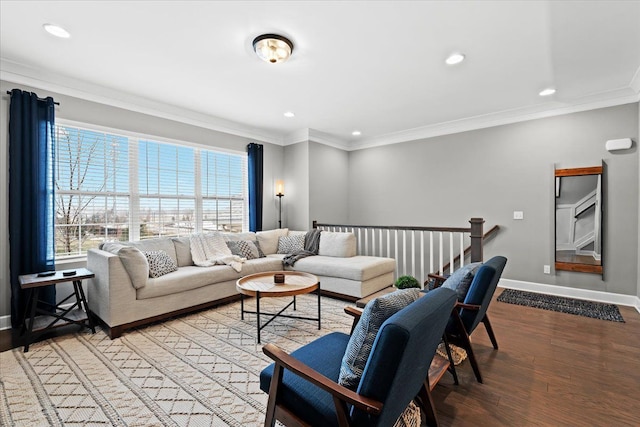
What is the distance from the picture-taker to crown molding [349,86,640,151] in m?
3.81

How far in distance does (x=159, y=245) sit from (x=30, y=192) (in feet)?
4.46

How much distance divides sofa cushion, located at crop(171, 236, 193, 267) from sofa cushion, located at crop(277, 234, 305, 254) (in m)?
1.49

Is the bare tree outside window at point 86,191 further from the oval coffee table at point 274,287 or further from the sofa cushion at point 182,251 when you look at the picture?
the oval coffee table at point 274,287

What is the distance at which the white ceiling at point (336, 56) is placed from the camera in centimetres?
229

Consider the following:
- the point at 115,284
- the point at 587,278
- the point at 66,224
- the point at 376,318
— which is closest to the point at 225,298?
the point at 115,284

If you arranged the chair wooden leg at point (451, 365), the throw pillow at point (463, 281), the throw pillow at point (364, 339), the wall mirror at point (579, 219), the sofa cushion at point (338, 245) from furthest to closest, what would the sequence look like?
the sofa cushion at point (338, 245) → the wall mirror at point (579, 219) → the throw pillow at point (463, 281) → the chair wooden leg at point (451, 365) → the throw pillow at point (364, 339)

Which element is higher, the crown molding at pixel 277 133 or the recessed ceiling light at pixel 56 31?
the recessed ceiling light at pixel 56 31

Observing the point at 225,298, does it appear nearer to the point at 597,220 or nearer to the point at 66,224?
the point at 66,224

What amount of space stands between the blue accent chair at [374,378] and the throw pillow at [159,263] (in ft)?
8.03

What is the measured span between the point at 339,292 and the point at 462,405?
2293 mm

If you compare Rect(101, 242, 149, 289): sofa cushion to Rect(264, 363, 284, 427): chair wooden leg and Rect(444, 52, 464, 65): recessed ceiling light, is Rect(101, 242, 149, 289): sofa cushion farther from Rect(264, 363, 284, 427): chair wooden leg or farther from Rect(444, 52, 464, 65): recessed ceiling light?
Rect(444, 52, 464, 65): recessed ceiling light

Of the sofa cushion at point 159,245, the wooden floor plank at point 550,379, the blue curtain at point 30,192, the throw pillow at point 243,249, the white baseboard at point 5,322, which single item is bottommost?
the wooden floor plank at point 550,379

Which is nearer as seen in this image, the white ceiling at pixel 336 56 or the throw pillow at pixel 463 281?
the throw pillow at pixel 463 281

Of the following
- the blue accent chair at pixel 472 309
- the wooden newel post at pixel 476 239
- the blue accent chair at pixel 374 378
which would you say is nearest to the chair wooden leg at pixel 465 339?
the blue accent chair at pixel 472 309
